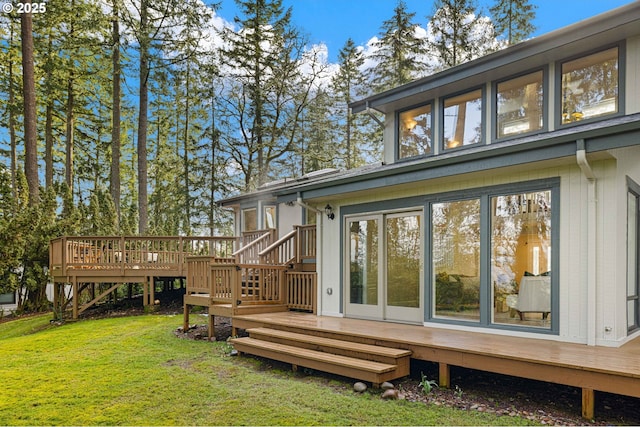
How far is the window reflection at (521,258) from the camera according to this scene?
5.37 meters

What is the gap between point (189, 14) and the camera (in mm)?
16438

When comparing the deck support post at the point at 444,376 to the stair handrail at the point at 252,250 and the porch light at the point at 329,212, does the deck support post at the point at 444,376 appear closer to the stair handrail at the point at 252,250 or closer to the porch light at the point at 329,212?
the porch light at the point at 329,212

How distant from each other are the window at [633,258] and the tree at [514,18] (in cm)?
1298

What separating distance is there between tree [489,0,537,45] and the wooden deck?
14641 millimetres

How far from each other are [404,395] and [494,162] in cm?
302

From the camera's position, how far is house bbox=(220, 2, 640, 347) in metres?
4.95

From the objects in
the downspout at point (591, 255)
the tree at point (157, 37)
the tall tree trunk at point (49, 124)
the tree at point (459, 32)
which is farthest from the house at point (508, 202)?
Answer: the tall tree trunk at point (49, 124)

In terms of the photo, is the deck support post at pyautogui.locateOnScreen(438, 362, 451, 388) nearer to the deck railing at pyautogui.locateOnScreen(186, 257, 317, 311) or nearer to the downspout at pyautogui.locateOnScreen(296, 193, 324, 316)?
the downspout at pyautogui.locateOnScreen(296, 193, 324, 316)

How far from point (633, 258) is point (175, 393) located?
19.3 ft

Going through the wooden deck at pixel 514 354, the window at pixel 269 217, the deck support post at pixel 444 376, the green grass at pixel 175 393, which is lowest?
the green grass at pixel 175 393

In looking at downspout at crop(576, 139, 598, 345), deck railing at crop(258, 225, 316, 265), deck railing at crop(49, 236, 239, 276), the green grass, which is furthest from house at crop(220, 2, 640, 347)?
deck railing at crop(49, 236, 239, 276)

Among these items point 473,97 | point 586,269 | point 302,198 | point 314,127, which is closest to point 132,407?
point 302,198

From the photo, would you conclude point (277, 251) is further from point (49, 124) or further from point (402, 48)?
point (49, 124)

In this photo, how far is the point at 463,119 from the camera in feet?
24.6
